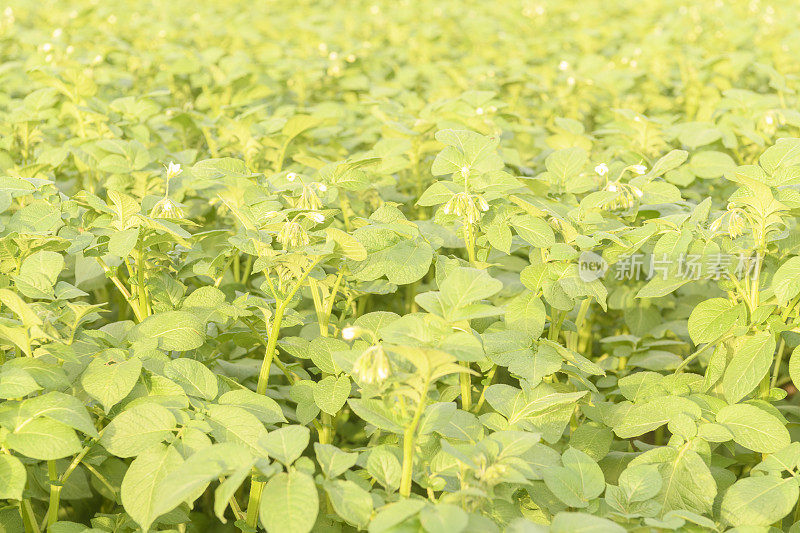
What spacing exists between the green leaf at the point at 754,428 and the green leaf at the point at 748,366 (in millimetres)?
87

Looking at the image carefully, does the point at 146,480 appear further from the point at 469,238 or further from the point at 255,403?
the point at 469,238

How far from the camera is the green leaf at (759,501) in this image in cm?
159

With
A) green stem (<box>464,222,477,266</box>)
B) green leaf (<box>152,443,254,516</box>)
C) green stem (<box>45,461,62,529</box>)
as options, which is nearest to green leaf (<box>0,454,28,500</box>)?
green stem (<box>45,461,62,529</box>)

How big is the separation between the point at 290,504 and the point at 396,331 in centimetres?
38

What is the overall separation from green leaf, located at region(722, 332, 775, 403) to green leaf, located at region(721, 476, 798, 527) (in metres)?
0.25

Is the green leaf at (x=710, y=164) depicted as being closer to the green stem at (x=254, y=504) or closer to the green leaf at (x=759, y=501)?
the green leaf at (x=759, y=501)

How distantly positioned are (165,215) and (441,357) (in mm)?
942

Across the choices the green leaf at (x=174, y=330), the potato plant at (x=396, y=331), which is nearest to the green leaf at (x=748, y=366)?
the potato plant at (x=396, y=331)

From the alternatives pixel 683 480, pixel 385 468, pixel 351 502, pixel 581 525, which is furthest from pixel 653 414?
pixel 351 502

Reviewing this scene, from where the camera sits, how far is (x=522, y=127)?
3410 millimetres

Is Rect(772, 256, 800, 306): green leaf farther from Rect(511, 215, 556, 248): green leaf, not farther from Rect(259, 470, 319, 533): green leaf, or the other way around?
Rect(259, 470, 319, 533): green leaf

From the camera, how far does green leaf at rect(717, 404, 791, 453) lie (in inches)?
67.2

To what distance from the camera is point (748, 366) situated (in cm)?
188

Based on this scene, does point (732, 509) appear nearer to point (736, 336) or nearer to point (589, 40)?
point (736, 336)
